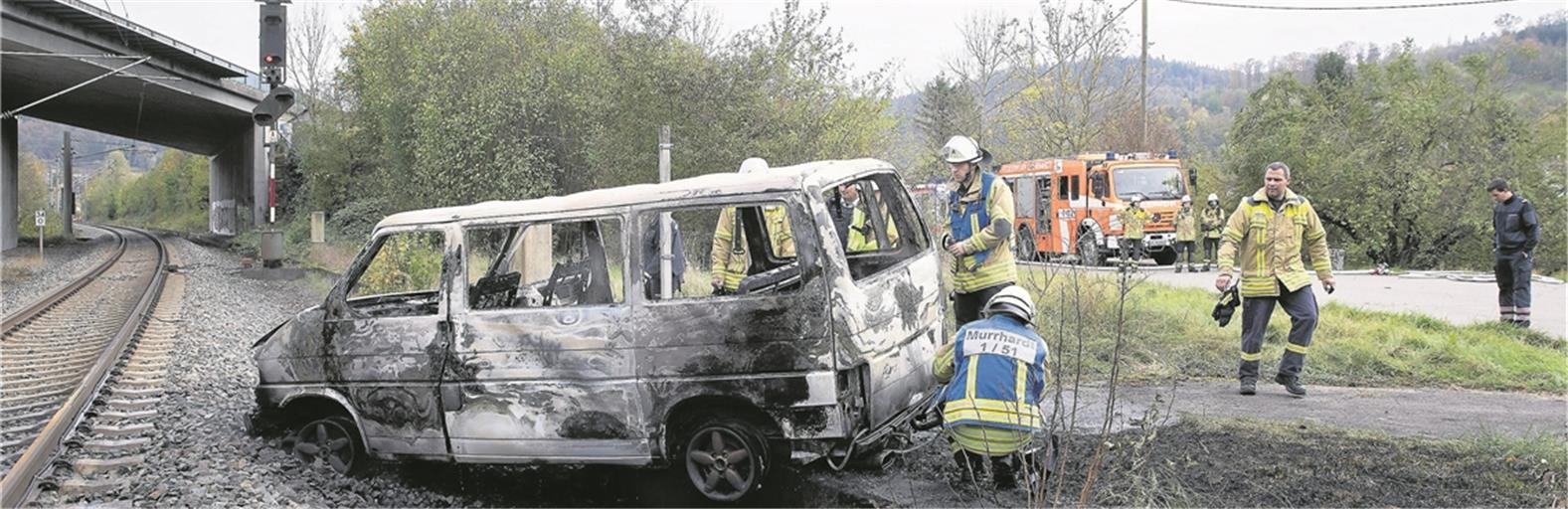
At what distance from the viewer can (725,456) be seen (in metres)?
4.95

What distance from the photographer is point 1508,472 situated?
4953 mm

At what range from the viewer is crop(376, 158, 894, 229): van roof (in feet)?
15.8

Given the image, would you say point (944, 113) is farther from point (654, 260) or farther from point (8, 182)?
point (8, 182)

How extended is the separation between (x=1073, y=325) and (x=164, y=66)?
1260 inches

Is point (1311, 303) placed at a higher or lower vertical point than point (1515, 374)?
higher

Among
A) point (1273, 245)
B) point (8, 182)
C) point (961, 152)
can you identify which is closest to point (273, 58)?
point (961, 152)

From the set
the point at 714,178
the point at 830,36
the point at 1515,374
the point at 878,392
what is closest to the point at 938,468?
the point at 878,392

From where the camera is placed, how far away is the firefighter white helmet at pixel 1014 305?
4852mm

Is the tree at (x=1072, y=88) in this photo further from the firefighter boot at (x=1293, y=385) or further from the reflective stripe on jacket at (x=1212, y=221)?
the firefighter boot at (x=1293, y=385)

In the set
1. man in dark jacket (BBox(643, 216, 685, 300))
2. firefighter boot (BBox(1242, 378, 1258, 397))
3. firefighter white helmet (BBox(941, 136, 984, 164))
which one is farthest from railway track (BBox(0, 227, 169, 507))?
firefighter boot (BBox(1242, 378, 1258, 397))

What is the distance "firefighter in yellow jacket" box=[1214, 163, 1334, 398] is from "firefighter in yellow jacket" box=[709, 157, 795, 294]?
3085 millimetres

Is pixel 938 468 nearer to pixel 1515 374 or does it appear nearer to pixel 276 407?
pixel 276 407

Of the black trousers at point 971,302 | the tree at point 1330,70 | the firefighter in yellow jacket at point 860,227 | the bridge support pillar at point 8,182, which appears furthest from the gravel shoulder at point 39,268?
the tree at point 1330,70

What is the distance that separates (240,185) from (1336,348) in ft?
181
